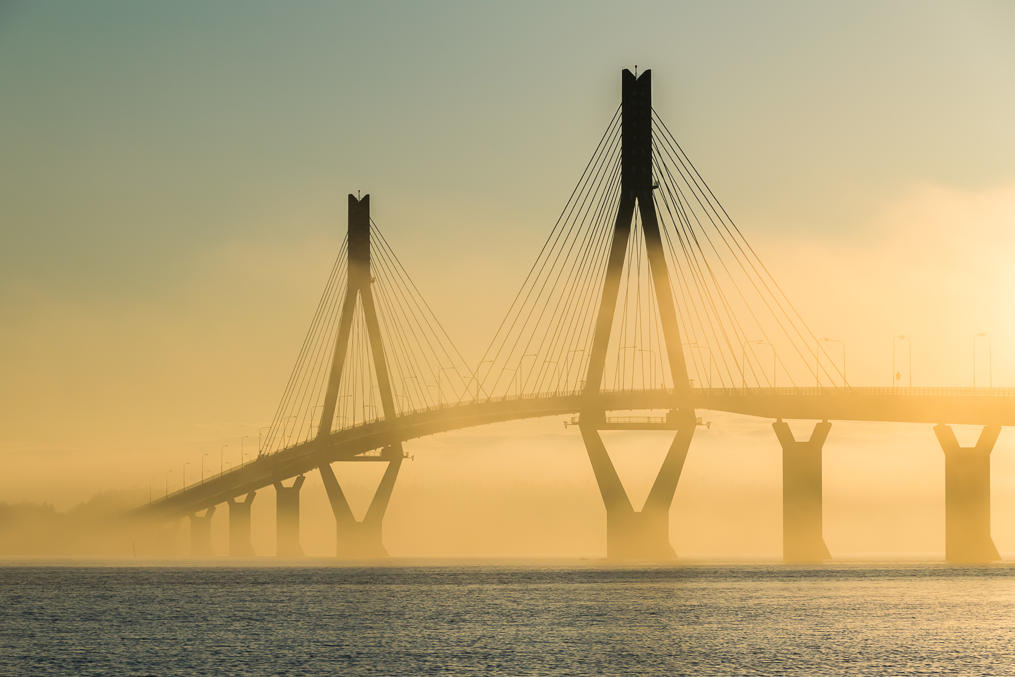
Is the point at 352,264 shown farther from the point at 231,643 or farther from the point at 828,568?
the point at 231,643

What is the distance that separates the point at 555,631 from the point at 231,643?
1477cm

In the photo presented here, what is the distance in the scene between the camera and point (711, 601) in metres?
93.1

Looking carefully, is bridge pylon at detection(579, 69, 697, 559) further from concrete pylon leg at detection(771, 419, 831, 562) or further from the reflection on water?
concrete pylon leg at detection(771, 419, 831, 562)

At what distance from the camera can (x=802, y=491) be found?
117 m

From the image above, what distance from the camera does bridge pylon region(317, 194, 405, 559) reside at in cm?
12369

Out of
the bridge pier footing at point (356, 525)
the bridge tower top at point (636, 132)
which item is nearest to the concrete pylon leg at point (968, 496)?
the bridge tower top at point (636, 132)

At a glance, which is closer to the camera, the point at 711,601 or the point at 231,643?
the point at 231,643

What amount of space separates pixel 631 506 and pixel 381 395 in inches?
1039

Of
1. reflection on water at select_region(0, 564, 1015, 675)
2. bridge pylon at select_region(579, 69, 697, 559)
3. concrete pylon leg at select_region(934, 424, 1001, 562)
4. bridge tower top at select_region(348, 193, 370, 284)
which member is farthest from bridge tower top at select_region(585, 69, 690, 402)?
bridge tower top at select_region(348, 193, 370, 284)

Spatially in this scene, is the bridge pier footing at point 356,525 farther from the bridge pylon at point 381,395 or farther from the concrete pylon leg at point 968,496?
the concrete pylon leg at point 968,496

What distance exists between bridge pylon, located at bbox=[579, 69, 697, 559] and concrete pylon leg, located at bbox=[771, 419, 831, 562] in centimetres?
1296

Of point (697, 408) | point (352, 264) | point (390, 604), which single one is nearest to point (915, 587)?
point (697, 408)

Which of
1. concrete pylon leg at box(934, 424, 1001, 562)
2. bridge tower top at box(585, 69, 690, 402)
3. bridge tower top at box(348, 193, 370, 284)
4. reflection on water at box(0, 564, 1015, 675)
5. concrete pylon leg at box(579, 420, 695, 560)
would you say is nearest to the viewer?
reflection on water at box(0, 564, 1015, 675)

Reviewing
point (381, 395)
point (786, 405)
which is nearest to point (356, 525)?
point (381, 395)
